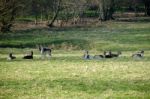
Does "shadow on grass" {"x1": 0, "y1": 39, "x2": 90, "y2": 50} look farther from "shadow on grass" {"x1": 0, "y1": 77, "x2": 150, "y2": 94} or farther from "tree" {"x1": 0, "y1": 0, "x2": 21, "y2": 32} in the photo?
"shadow on grass" {"x1": 0, "y1": 77, "x2": 150, "y2": 94}

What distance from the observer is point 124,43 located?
56781 millimetres

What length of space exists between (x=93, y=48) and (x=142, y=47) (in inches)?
227

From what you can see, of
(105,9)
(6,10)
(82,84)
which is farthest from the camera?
(105,9)

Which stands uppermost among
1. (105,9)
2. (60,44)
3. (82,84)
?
(82,84)

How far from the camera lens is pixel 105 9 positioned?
4063 inches

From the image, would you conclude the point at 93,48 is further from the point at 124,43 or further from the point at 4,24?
the point at 4,24

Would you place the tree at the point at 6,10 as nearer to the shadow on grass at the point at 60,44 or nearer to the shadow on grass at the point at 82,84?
the shadow on grass at the point at 60,44

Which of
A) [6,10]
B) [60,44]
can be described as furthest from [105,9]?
[60,44]

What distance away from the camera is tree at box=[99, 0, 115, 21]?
311 ft

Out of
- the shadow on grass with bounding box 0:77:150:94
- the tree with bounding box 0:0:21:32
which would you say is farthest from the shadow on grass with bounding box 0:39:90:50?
the shadow on grass with bounding box 0:77:150:94

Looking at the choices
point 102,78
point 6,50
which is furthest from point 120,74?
point 6,50

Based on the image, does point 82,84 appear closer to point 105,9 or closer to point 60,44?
point 60,44

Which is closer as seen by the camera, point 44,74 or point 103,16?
point 44,74

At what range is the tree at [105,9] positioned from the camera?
311ft
